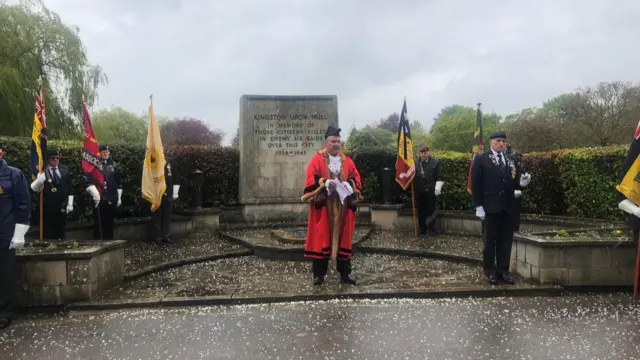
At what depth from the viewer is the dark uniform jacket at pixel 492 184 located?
585 cm

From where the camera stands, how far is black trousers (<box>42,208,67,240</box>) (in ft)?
25.5

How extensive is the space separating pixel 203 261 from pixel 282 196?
4.63 metres

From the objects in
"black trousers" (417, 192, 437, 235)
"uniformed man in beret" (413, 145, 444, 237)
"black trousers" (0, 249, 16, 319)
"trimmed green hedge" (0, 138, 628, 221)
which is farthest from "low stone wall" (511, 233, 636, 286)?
"black trousers" (0, 249, 16, 319)

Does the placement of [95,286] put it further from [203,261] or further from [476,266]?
[476,266]

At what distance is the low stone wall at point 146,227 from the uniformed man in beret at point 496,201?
695 cm

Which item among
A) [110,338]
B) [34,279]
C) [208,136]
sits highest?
[208,136]

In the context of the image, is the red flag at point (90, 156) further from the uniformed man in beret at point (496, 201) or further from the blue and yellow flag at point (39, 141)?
the uniformed man in beret at point (496, 201)

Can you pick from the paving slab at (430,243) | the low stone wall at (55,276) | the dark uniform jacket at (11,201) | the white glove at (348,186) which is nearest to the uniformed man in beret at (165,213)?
the paving slab at (430,243)

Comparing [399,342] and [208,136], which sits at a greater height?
[208,136]

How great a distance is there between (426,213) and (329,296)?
211 inches

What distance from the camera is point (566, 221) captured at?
913 centimetres

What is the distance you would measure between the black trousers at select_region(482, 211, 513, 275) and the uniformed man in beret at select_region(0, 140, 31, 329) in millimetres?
5337

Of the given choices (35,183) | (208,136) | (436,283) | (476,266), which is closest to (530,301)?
(436,283)

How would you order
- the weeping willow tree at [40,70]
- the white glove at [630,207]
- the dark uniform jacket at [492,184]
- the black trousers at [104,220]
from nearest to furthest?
the white glove at [630,207], the dark uniform jacket at [492,184], the black trousers at [104,220], the weeping willow tree at [40,70]
